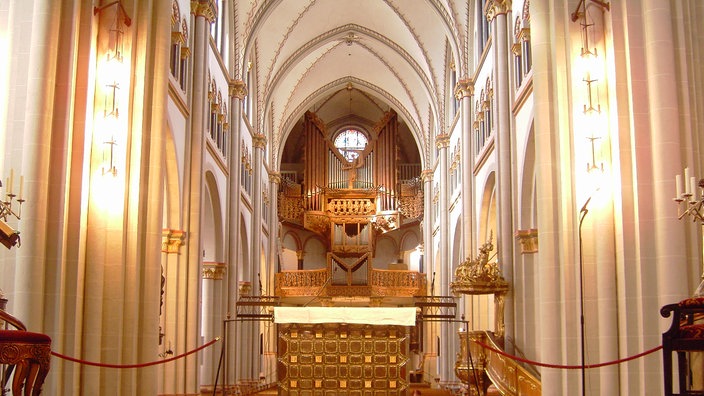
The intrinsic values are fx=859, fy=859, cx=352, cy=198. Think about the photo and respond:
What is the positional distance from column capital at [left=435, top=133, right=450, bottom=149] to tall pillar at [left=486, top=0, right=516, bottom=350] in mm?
10590

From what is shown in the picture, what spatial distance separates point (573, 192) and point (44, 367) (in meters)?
8.00

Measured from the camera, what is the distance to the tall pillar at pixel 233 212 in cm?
2512

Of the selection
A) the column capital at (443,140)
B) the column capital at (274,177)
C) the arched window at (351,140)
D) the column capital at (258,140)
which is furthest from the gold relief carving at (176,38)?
the arched window at (351,140)

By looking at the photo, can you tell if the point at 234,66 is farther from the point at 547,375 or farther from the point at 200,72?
the point at 547,375

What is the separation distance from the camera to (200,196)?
19594 mm

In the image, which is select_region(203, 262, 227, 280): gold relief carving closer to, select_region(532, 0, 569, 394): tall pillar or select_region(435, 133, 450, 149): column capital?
select_region(435, 133, 450, 149): column capital

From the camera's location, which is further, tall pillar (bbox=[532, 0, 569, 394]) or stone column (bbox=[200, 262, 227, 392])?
stone column (bbox=[200, 262, 227, 392])

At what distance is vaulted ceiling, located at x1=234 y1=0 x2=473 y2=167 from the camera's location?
2719cm

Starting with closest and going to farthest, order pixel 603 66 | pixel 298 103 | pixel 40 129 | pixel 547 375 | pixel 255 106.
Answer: pixel 40 129 < pixel 603 66 < pixel 547 375 < pixel 255 106 < pixel 298 103

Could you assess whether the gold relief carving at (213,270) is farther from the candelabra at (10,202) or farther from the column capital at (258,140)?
the candelabra at (10,202)

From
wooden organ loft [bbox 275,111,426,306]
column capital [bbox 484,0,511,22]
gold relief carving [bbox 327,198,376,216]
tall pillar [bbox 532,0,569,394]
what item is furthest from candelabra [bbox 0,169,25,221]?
gold relief carving [bbox 327,198,376,216]

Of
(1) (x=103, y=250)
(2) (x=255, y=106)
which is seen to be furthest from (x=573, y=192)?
(2) (x=255, y=106)

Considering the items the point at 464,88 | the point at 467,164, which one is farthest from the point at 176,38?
the point at 467,164

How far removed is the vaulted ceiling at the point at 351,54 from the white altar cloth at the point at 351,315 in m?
8.63
